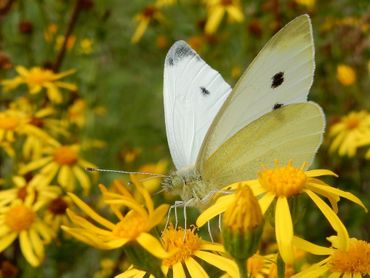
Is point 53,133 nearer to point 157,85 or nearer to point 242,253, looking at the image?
point 157,85

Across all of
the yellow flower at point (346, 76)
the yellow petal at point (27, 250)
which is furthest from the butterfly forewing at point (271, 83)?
the yellow flower at point (346, 76)

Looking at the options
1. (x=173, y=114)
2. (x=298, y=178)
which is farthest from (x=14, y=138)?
(x=298, y=178)

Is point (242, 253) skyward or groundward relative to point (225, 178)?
groundward

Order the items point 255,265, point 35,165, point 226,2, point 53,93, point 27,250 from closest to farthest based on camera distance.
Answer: point 255,265, point 27,250, point 35,165, point 53,93, point 226,2

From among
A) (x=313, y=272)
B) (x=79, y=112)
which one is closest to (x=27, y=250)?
(x=313, y=272)

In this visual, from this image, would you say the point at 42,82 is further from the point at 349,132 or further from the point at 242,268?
→ the point at 242,268

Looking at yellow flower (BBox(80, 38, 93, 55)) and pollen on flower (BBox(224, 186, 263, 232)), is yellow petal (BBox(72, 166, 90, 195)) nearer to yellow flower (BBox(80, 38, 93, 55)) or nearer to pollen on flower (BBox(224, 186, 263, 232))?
yellow flower (BBox(80, 38, 93, 55))
